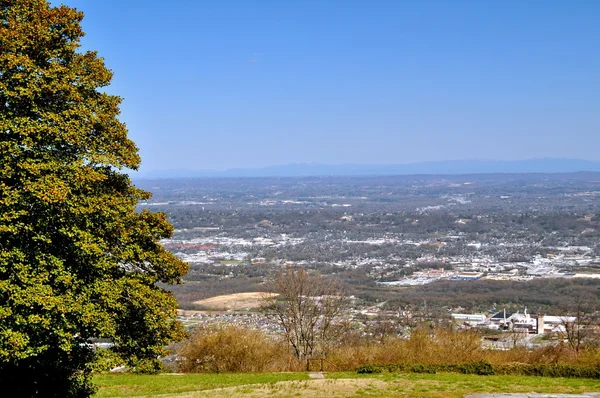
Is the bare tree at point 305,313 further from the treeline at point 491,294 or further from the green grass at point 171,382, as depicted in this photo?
the treeline at point 491,294

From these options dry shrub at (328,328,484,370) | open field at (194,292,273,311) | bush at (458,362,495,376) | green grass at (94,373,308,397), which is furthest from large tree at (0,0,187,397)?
open field at (194,292,273,311)

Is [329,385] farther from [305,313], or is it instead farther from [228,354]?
[305,313]

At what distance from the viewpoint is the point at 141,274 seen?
50.2 feet

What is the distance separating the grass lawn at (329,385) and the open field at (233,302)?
27559mm

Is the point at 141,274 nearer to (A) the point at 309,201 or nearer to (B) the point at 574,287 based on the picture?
(B) the point at 574,287

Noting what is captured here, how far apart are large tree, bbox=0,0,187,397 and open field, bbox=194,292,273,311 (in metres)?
32.8

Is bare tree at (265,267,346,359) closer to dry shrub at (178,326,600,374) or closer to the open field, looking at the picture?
dry shrub at (178,326,600,374)

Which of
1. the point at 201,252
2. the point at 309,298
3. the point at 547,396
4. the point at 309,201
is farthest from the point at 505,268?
the point at 309,201

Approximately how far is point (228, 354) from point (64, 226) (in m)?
10.9

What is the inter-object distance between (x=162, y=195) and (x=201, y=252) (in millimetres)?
105557

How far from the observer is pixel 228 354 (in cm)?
2288

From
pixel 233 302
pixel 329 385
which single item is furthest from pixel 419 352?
pixel 233 302

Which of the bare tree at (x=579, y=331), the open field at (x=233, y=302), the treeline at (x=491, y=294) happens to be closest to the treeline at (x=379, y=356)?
the bare tree at (x=579, y=331)

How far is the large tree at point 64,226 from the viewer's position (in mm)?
12734
